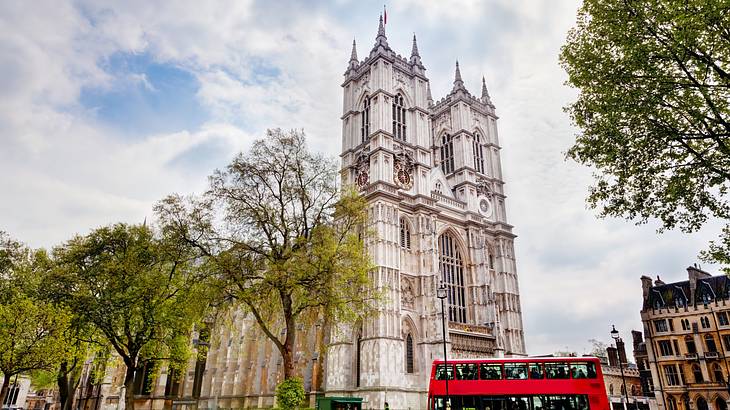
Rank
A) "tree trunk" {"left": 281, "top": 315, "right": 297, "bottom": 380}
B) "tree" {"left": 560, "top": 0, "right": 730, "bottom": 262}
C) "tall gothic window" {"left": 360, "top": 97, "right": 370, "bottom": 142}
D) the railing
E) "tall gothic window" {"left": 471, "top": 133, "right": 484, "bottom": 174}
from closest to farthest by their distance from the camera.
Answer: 1. "tree" {"left": 560, "top": 0, "right": 730, "bottom": 262}
2. "tree trunk" {"left": 281, "top": 315, "right": 297, "bottom": 380}
3. the railing
4. "tall gothic window" {"left": 360, "top": 97, "right": 370, "bottom": 142}
5. "tall gothic window" {"left": 471, "top": 133, "right": 484, "bottom": 174}

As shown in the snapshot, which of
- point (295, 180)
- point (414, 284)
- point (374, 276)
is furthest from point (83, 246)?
point (414, 284)

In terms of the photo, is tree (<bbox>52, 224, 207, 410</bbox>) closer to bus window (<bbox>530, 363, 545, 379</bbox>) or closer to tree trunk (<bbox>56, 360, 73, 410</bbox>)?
tree trunk (<bbox>56, 360, 73, 410</bbox>)

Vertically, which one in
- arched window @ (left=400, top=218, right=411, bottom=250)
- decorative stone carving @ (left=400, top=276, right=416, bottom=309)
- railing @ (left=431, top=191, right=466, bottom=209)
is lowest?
decorative stone carving @ (left=400, top=276, right=416, bottom=309)

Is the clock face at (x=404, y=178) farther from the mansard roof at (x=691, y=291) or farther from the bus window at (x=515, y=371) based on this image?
the mansard roof at (x=691, y=291)

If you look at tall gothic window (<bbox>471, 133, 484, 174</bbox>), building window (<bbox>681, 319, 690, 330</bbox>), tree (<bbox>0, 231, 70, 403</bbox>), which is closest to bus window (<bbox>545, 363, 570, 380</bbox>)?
tree (<bbox>0, 231, 70, 403</bbox>)

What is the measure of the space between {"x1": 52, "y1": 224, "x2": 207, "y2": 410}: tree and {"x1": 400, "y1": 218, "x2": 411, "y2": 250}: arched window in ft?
58.1

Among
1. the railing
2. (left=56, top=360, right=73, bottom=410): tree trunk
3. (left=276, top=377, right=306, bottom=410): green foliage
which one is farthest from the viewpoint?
the railing

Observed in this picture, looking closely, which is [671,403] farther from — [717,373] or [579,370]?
[579,370]

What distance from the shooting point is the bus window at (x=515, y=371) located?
2102 centimetres

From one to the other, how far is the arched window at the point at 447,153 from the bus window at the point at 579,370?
2800 cm

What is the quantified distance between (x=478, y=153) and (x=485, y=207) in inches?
258

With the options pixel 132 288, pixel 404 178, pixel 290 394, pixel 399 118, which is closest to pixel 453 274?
pixel 404 178

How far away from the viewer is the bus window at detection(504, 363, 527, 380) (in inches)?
827

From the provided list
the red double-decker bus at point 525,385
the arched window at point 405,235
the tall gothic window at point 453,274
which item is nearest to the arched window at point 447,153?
the tall gothic window at point 453,274
